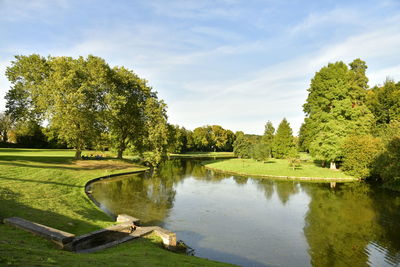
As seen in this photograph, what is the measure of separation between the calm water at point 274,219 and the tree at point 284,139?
36.5 m

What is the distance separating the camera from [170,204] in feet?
73.6

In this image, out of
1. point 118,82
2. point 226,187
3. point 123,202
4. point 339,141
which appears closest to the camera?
point 123,202

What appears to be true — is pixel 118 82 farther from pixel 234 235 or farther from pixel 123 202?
pixel 234 235

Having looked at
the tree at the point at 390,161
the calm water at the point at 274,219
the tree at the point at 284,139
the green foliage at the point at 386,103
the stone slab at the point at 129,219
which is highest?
the green foliage at the point at 386,103

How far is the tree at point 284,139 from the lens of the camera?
67.8 meters

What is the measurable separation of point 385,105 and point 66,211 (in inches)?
2106

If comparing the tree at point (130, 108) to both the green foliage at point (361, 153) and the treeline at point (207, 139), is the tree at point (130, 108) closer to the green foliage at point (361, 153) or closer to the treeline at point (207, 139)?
the green foliage at point (361, 153)

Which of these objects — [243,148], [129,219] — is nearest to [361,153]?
[129,219]

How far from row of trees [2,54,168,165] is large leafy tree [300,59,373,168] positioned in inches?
1104

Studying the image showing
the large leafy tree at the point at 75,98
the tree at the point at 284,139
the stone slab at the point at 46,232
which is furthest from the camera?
the tree at the point at 284,139

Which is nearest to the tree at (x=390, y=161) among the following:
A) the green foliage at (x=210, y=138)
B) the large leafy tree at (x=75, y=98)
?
the large leafy tree at (x=75, y=98)

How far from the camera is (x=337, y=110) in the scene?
4216 centimetres

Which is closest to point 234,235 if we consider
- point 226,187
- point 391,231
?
point 391,231

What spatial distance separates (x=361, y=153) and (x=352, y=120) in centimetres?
925
